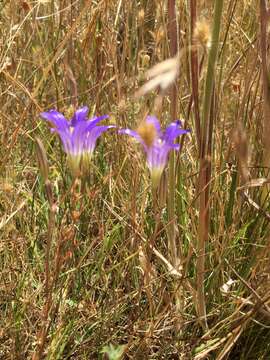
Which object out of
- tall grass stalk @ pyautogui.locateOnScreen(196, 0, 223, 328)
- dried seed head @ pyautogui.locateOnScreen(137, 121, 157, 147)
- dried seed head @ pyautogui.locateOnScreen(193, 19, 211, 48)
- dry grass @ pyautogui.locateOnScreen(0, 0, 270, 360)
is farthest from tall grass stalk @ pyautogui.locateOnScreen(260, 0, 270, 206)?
dried seed head @ pyautogui.locateOnScreen(137, 121, 157, 147)

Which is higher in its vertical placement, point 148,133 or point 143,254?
point 148,133

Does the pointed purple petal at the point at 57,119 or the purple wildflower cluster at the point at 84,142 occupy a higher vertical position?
the pointed purple petal at the point at 57,119

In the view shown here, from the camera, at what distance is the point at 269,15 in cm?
111

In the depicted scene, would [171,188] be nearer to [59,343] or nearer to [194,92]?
[194,92]

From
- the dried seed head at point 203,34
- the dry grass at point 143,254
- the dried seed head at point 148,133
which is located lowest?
the dry grass at point 143,254

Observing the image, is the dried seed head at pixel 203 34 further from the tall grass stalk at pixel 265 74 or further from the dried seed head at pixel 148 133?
the tall grass stalk at pixel 265 74

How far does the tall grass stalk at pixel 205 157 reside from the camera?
3.05 feet

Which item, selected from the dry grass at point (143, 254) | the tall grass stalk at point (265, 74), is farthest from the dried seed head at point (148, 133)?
the tall grass stalk at point (265, 74)

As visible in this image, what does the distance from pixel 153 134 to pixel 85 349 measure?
47 cm

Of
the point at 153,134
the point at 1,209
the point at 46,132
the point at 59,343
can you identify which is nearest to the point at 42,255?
the point at 1,209

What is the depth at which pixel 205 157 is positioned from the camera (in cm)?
100

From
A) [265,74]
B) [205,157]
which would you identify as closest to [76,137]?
[205,157]

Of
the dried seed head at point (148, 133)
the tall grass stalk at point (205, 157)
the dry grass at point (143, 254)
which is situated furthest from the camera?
the dry grass at point (143, 254)

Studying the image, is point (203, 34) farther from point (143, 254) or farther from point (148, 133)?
point (143, 254)
